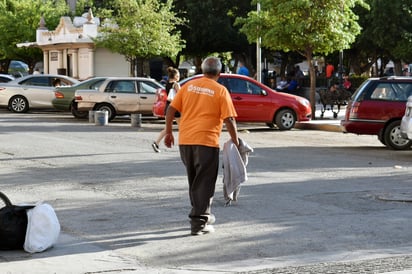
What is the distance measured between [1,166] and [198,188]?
7.01m

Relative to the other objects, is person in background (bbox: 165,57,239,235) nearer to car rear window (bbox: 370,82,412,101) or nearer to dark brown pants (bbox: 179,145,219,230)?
dark brown pants (bbox: 179,145,219,230)

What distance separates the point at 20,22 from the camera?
53750 millimetres

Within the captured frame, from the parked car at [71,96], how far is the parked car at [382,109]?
425 inches

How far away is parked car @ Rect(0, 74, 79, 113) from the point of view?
3167cm

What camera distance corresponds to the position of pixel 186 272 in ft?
23.5

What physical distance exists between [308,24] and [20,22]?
99.7 ft

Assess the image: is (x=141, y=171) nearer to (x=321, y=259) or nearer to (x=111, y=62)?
(x=321, y=259)

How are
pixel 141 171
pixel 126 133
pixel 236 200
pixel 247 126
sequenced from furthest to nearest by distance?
pixel 247 126 < pixel 126 133 < pixel 141 171 < pixel 236 200

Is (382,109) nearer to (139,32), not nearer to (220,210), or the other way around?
(220,210)

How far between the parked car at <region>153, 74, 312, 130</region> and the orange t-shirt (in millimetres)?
15029

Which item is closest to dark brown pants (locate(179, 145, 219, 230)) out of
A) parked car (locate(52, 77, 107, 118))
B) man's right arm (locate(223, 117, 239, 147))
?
man's right arm (locate(223, 117, 239, 147))

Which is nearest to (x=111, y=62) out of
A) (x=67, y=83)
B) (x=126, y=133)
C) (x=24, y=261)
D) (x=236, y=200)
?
(x=67, y=83)

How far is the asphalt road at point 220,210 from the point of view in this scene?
759 cm

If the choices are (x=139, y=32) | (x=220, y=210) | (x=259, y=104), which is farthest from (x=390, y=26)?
(x=220, y=210)
